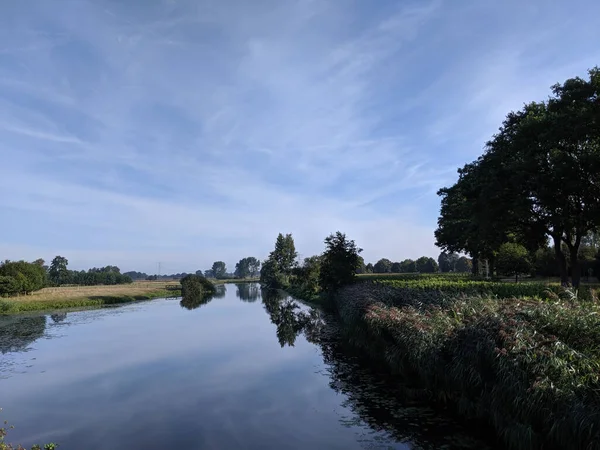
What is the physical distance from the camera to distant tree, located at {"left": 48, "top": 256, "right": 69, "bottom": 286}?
112 meters

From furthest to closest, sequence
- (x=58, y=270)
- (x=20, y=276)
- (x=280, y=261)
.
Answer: (x=58, y=270) < (x=280, y=261) < (x=20, y=276)

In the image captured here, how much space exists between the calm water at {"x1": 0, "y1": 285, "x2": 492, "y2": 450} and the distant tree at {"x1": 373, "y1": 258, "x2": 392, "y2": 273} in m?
113

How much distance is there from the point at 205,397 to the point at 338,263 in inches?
1049

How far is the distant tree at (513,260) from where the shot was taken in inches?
1907

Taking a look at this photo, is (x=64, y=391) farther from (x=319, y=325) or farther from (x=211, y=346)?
(x=319, y=325)

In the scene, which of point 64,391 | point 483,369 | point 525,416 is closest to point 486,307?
point 483,369

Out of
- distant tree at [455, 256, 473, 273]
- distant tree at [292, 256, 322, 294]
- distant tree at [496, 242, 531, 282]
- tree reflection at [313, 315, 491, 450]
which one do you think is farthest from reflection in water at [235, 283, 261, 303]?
distant tree at [455, 256, 473, 273]

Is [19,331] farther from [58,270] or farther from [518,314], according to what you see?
[58,270]

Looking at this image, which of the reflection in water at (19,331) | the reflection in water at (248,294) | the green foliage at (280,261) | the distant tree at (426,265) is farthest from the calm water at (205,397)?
the distant tree at (426,265)

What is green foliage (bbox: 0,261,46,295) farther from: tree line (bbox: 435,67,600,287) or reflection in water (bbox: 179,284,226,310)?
tree line (bbox: 435,67,600,287)

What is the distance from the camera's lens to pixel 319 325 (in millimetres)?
28344

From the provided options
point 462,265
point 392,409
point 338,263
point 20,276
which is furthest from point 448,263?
point 392,409

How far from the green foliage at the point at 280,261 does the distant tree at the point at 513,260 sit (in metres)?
50.7

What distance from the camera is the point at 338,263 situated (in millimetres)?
38094
